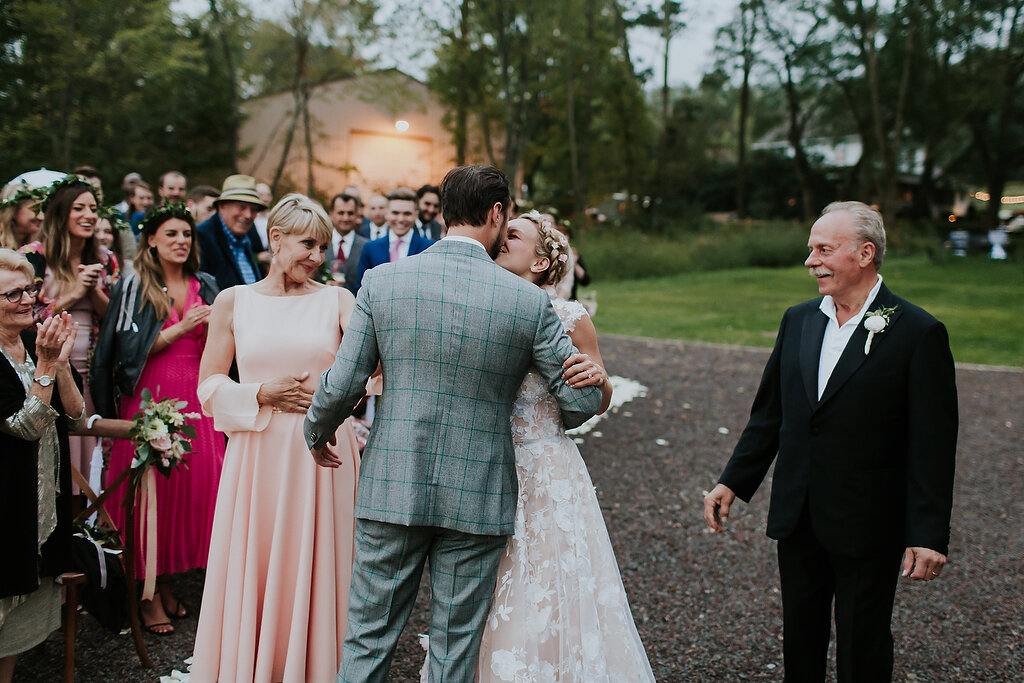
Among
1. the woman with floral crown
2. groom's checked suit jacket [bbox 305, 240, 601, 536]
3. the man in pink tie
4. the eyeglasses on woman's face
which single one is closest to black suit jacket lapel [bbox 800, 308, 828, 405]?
groom's checked suit jacket [bbox 305, 240, 601, 536]

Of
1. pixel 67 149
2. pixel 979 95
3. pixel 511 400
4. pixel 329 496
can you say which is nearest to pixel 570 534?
pixel 511 400

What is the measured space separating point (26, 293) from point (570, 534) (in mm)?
2347

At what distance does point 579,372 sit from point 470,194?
671 mm

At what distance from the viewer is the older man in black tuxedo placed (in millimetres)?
2885

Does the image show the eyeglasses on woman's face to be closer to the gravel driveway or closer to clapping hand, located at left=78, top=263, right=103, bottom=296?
clapping hand, located at left=78, top=263, right=103, bottom=296

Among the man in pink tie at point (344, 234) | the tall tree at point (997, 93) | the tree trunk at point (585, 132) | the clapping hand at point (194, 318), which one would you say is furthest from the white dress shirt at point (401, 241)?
the tall tree at point (997, 93)

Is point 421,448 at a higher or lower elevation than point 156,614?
higher

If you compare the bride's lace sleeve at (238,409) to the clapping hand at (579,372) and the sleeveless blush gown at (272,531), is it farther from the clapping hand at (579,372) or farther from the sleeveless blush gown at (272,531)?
the clapping hand at (579,372)

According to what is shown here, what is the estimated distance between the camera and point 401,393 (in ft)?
8.23

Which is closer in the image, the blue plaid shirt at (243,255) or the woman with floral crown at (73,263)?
the woman with floral crown at (73,263)

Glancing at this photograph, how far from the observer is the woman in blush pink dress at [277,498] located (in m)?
3.31

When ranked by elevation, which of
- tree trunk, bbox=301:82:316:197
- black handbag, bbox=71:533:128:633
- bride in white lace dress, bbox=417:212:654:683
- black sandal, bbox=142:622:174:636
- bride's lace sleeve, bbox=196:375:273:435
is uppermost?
tree trunk, bbox=301:82:316:197

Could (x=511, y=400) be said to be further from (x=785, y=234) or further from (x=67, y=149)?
(x=785, y=234)

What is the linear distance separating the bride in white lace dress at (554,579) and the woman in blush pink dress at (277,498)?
926 millimetres
